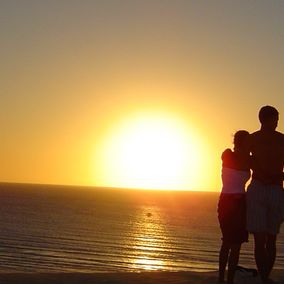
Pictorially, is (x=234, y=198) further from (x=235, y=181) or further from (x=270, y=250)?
(x=270, y=250)

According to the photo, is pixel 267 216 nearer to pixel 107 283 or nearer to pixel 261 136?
pixel 261 136

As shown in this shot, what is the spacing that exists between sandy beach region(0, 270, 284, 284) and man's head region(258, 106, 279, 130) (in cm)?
241

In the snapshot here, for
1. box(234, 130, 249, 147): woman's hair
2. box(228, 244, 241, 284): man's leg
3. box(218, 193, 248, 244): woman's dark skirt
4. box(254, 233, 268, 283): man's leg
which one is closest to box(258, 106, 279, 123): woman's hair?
box(234, 130, 249, 147): woman's hair

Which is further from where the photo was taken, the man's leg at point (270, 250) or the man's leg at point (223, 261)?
the man's leg at point (223, 261)

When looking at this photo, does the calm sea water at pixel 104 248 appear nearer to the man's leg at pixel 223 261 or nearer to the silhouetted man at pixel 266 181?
the man's leg at pixel 223 261

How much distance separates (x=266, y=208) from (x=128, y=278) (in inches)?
104

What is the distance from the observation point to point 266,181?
867 centimetres

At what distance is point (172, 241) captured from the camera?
2771 inches

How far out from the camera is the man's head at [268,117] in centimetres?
867

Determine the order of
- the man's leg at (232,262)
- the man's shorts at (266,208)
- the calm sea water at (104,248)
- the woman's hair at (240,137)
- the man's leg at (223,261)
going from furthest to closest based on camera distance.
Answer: the calm sea water at (104,248), the man's leg at (223,261), the man's leg at (232,262), the woman's hair at (240,137), the man's shorts at (266,208)

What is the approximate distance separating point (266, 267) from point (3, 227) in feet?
243

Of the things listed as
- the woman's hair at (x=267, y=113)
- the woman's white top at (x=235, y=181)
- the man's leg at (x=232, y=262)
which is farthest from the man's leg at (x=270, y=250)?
the woman's hair at (x=267, y=113)

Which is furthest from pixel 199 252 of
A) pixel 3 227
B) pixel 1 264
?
pixel 3 227

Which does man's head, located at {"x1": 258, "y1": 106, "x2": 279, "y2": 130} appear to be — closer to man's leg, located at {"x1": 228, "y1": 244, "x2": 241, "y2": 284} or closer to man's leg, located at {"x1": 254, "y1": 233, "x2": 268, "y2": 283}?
man's leg, located at {"x1": 254, "y1": 233, "x2": 268, "y2": 283}
